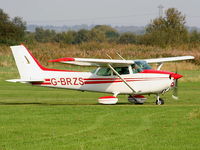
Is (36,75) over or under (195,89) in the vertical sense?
over

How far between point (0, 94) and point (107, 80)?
7.62 m

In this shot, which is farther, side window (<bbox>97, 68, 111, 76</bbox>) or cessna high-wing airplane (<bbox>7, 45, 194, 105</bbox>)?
side window (<bbox>97, 68, 111, 76</bbox>)

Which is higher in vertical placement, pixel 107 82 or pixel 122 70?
pixel 122 70

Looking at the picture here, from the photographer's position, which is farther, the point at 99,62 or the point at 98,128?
the point at 99,62

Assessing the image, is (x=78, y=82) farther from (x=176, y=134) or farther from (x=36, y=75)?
(x=176, y=134)

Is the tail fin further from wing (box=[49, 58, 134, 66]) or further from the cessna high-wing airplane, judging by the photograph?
wing (box=[49, 58, 134, 66])

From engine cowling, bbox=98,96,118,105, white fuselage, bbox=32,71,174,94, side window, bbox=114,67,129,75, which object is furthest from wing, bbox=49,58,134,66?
engine cowling, bbox=98,96,118,105

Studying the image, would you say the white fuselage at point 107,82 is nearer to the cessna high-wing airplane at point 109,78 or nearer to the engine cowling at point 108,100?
the cessna high-wing airplane at point 109,78

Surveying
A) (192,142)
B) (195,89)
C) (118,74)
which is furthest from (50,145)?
(195,89)

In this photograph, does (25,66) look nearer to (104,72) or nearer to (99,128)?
(104,72)

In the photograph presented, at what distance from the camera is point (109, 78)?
21.9 meters

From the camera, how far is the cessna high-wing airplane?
21219 millimetres

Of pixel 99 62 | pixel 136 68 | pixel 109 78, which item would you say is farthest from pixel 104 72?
pixel 136 68

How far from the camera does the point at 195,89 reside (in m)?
31.5
